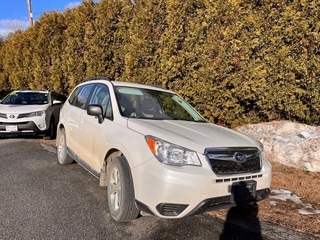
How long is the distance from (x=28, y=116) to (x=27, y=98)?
4.56 feet

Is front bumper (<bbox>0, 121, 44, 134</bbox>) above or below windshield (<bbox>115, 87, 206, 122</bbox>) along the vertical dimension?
below

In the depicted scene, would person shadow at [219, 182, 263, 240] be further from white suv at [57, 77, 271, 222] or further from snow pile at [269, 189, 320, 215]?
snow pile at [269, 189, 320, 215]

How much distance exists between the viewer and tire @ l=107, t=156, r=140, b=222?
3.50 m

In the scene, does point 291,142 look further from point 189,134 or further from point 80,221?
point 80,221

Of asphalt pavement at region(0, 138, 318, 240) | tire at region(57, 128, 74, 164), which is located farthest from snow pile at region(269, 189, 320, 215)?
tire at region(57, 128, 74, 164)

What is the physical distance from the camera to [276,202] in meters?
4.51

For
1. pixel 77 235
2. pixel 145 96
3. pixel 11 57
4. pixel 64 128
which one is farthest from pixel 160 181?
pixel 11 57

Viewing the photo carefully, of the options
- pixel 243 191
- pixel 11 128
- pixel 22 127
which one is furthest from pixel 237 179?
pixel 11 128

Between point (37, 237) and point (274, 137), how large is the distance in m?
5.02

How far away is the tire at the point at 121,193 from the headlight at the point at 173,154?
0.50m

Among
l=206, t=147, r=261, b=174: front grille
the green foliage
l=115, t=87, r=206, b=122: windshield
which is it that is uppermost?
the green foliage

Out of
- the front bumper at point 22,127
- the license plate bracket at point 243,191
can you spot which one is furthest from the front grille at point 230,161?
the front bumper at point 22,127

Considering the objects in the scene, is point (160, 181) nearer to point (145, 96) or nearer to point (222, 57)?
point (145, 96)

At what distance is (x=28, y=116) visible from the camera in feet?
28.9
